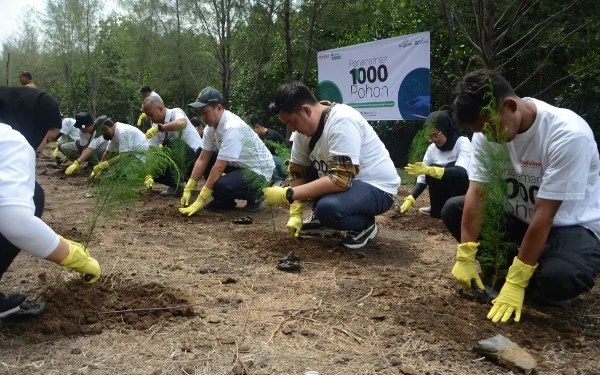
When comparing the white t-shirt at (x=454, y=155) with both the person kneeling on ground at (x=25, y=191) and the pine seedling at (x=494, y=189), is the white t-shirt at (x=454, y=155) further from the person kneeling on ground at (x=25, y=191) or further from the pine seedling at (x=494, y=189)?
the person kneeling on ground at (x=25, y=191)

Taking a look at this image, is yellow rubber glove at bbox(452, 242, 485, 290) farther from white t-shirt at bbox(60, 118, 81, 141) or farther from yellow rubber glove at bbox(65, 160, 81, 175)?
white t-shirt at bbox(60, 118, 81, 141)

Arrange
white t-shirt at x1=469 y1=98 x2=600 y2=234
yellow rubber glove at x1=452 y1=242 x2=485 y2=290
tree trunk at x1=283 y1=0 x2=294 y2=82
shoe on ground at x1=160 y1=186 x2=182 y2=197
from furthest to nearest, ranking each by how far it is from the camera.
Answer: tree trunk at x1=283 y1=0 x2=294 y2=82
shoe on ground at x1=160 y1=186 x2=182 y2=197
yellow rubber glove at x1=452 y1=242 x2=485 y2=290
white t-shirt at x1=469 y1=98 x2=600 y2=234

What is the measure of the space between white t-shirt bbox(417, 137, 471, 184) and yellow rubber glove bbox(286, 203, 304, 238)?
1.68 metres

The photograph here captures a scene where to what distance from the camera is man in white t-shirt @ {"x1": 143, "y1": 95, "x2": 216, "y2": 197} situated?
6.43 meters

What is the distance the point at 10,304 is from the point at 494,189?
7.34 feet

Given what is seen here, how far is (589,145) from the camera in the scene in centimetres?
227

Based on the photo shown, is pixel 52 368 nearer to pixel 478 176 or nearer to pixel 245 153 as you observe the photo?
pixel 478 176

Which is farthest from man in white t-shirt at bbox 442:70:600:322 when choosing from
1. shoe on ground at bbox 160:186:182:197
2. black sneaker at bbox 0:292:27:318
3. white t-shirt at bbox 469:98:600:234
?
shoe on ground at bbox 160:186:182:197

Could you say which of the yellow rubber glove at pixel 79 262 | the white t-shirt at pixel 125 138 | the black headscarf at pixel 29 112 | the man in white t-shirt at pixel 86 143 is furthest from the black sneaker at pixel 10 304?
the man in white t-shirt at pixel 86 143

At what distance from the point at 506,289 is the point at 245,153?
332 cm

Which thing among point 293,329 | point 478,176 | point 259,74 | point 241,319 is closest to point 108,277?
point 241,319

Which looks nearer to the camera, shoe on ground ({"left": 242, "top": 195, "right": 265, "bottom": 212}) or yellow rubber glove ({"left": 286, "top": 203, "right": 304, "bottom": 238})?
yellow rubber glove ({"left": 286, "top": 203, "right": 304, "bottom": 238})

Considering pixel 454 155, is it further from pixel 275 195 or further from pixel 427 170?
pixel 275 195

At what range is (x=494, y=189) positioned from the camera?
7.96ft
